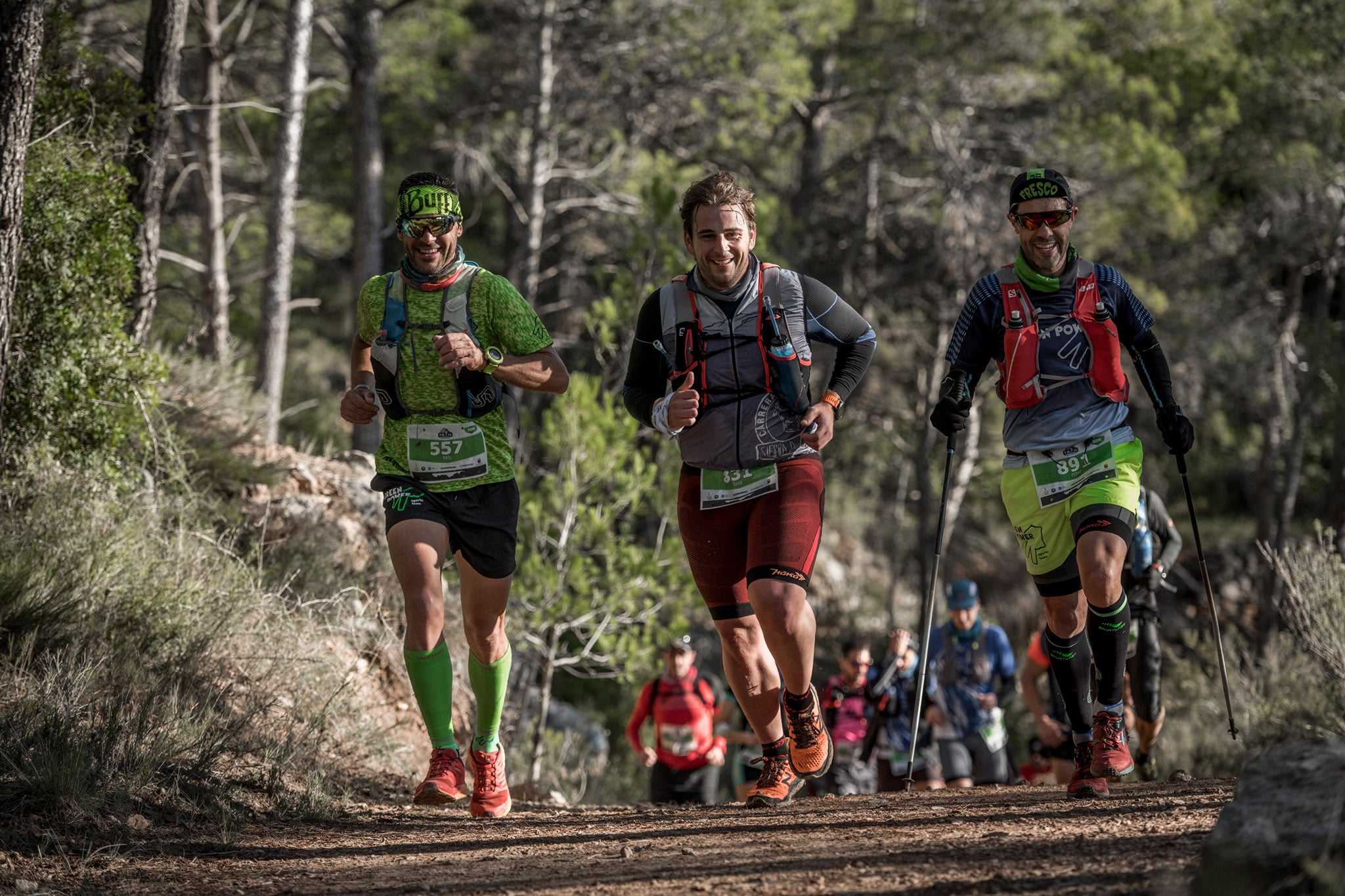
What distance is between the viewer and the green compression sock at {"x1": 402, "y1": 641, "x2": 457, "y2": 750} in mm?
4980

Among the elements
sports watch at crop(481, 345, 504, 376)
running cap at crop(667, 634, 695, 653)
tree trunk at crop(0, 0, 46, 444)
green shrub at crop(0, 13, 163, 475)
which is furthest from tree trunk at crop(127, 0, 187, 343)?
running cap at crop(667, 634, 695, 653)

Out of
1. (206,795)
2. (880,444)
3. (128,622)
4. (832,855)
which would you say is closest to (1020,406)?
(832,855)

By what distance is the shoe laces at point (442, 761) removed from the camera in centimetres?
488

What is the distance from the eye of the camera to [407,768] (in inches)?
260

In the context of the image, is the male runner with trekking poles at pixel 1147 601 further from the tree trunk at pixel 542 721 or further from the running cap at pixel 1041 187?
the tree trunk at pixel 542 721

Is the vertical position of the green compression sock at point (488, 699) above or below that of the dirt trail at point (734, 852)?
above

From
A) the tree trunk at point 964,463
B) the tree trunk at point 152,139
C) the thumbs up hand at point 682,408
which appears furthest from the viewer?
the tree trunk at point 964,463

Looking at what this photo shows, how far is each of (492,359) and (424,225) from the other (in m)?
0.59

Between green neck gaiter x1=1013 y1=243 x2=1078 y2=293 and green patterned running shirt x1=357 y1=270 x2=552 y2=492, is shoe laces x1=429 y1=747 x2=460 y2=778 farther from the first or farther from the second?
green neck gaiter x1=1013 y1=243 x2=1078 y2=293

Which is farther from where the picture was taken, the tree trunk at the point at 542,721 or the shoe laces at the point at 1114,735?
the tree trunk at the point at 542,721

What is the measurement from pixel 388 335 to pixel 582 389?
6850mm

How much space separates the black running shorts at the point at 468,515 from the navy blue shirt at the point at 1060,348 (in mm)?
1998

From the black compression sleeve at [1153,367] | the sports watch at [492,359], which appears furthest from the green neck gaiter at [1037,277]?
the sports watch at [492,359]

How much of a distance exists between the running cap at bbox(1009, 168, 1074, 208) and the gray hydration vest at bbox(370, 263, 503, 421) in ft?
7.24
